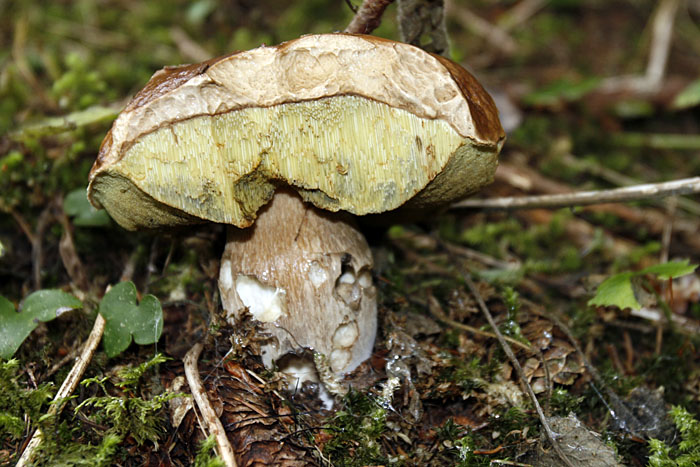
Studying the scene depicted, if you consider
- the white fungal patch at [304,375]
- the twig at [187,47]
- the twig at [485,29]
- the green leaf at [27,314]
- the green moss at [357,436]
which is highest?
the twig at [485,29]

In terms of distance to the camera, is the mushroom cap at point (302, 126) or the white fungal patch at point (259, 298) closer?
the mushroom cap at point (302, 126)

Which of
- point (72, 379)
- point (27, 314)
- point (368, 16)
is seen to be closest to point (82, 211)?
point (27, 314)

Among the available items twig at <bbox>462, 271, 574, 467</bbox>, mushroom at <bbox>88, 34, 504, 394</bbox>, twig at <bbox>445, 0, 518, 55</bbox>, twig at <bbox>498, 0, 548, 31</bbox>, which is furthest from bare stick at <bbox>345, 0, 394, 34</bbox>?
twig at <bbox>498, 0, 548, 31</bbox>

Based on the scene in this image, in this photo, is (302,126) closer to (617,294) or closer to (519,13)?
(617,294)

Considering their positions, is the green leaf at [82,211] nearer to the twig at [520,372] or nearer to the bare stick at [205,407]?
the bare stick at [205,407]

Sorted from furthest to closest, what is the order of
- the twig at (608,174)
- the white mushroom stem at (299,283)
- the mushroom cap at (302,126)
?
the twig at (608,174)
the white mushroom stem at (299,283)
the mushroom cap at (302,126)

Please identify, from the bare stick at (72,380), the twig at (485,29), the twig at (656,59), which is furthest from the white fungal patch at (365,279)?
the twig at (485,29)

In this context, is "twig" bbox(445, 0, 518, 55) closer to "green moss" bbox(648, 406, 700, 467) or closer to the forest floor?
the forest floor
